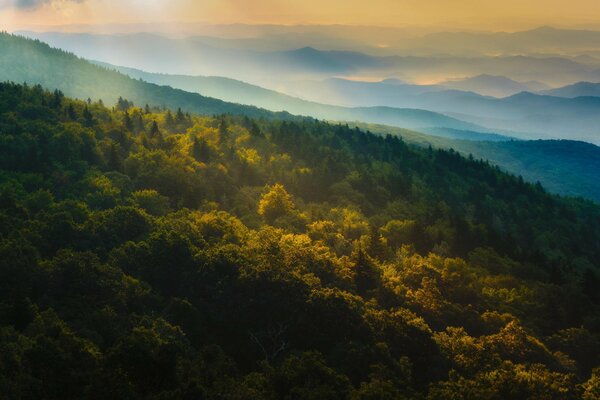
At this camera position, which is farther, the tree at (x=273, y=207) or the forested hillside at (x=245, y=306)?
the tree at (x=273, y=207)

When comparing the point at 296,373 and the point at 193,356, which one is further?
the point at 193,356

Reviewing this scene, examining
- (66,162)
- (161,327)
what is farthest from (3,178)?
(161,327)

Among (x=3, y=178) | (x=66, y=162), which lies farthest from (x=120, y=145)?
(x=3, y=178)

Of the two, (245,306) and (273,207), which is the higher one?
(273,207)

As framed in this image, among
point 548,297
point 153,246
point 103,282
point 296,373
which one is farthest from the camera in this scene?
point 548,297

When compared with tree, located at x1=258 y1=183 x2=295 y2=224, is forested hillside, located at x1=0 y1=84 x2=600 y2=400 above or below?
below

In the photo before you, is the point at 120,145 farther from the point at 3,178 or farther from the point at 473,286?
the point at 473,286

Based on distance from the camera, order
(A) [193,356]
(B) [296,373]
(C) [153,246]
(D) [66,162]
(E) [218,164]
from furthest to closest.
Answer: (E) [218,164] → (D) [66,162] → (C) [153,246] → (A) [193,356] → (B) [296,373]

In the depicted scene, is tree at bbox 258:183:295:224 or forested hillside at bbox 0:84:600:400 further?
tree at bbox 258:183:295:224

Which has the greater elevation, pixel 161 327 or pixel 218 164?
pixel 218 164

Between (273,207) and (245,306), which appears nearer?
(245,306)
